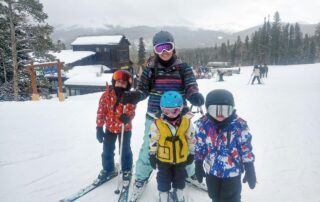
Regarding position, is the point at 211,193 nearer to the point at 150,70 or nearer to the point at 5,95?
the point at 150,70

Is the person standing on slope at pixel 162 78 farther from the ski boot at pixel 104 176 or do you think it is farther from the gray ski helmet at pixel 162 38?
the ski boot at pixel 104 176

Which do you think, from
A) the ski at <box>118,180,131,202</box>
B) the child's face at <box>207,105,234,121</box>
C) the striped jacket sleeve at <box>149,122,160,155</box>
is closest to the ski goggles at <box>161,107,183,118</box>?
the striped jacket sleeve at <box>149,122,160,155</box>

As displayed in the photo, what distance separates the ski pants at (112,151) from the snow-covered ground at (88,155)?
0.34 m

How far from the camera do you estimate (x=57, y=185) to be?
15.0 feet

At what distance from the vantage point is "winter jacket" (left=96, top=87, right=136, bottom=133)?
14.4 ft

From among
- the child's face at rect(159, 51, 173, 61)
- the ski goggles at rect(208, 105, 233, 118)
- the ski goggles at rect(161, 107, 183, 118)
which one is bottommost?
the ski goggles at rect(161, 107, 183, 118)

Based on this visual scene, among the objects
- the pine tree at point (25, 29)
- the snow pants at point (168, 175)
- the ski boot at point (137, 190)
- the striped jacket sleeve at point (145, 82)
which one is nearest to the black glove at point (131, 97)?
the striped jacket sleeve at point (145, 82)

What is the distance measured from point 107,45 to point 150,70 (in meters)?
45.4

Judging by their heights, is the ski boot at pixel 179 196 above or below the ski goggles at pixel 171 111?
below

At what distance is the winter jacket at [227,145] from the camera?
2977 millimetres

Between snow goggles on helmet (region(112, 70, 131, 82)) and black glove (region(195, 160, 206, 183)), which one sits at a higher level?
snow goggles on helmet (region(112, 70, 131, 82))

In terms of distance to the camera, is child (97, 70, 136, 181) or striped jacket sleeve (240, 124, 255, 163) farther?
child (97, 70, 136, 181)

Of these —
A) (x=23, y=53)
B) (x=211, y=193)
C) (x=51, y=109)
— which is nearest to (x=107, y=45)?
(x=23, y=53)

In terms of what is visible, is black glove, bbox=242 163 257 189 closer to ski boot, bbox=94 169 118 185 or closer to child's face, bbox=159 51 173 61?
child's face, bbox=159 51 173 61
